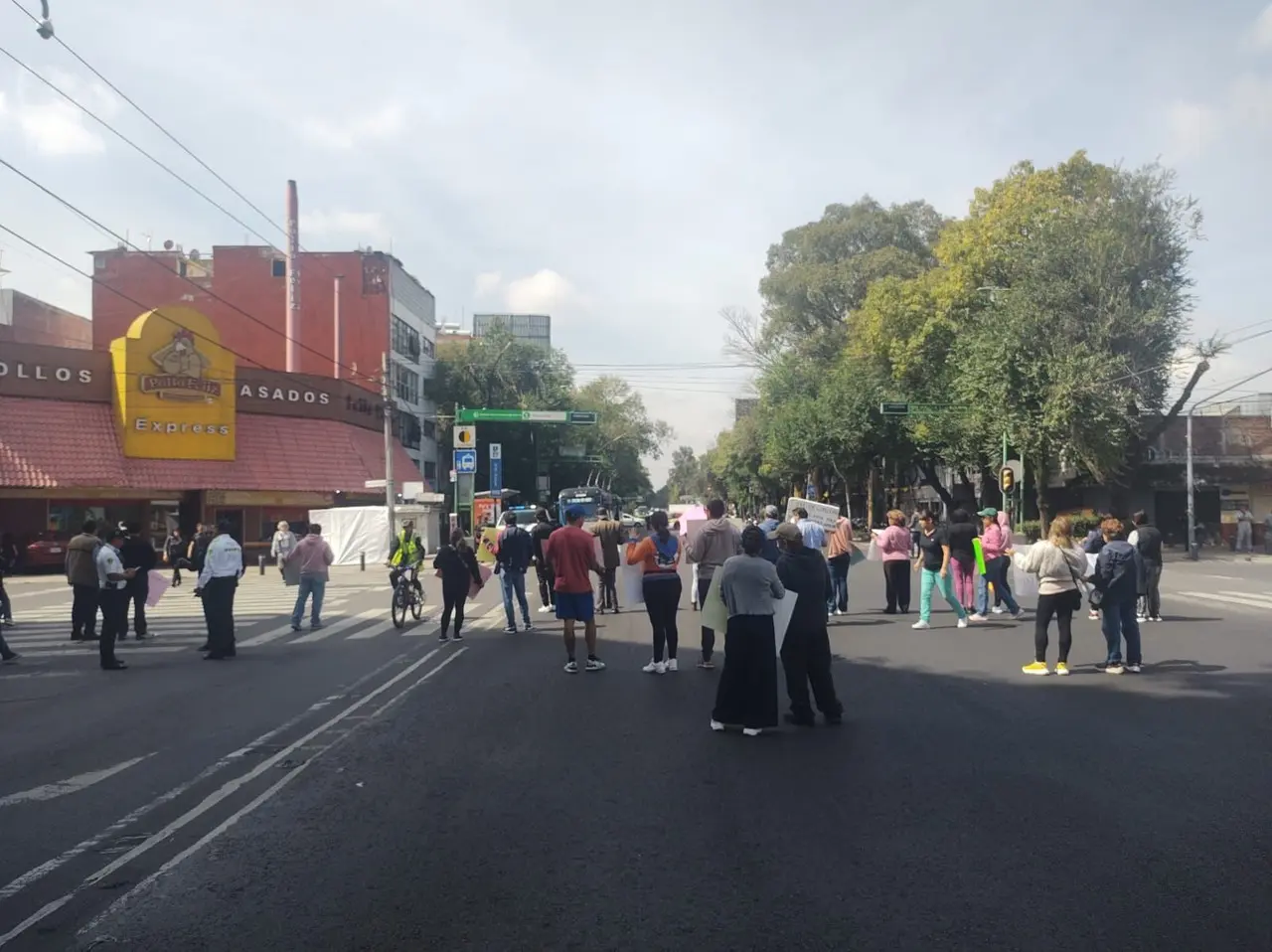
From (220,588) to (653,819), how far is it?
29.3ft

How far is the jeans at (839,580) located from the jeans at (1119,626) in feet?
16.9

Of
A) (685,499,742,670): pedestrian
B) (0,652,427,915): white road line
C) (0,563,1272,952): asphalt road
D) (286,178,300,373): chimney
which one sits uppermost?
(286,178,300,373): chimney

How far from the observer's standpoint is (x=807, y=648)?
8.27 metres

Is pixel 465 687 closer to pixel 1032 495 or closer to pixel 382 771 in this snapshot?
pixel 382 771

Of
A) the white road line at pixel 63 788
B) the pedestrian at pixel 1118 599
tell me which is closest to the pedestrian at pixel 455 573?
the white road line at pixel 63 788

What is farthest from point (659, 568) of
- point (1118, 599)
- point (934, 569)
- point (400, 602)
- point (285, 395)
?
point (285, 395)

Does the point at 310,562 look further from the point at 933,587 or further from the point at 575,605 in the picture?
the point at 933,587

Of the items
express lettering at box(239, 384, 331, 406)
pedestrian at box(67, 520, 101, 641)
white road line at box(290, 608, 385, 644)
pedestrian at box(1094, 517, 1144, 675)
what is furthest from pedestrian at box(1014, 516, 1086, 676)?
express lettering at box(239, 384, 331, 406)

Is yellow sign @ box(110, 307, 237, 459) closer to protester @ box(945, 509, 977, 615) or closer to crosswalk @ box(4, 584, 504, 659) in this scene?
crosswalk @ box(4, 584, 504, 659)

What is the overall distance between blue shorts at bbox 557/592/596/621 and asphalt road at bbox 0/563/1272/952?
0.86m

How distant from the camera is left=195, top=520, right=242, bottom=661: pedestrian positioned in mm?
12766

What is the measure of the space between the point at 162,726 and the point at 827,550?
1006 centimetres

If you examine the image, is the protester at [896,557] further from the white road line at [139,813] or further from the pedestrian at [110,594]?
the pedestrian at [110,594]

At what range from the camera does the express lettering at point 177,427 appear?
1438 inches
